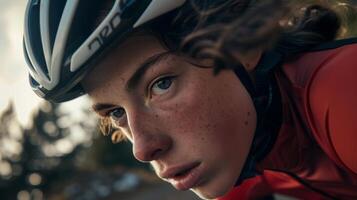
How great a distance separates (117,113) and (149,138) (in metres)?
0.26

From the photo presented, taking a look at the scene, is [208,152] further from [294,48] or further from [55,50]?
[55,50]

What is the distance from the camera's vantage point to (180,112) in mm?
2316

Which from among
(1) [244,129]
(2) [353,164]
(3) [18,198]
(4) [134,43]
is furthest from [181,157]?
(3) [18,198]

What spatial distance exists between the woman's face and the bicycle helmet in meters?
0.08

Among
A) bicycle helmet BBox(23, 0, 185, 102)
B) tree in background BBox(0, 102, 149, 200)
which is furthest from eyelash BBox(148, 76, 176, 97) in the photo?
tree in background BBox(0, 102, 149, 200)

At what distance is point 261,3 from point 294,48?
11.0 inches

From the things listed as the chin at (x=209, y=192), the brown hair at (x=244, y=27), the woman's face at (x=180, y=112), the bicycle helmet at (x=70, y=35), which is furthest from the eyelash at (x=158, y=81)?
the chin at (x=209, y=192)

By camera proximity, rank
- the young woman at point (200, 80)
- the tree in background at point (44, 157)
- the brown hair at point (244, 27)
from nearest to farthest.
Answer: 1. the brown hair at point (244, 27)
2. the young woman at point (200, 80)
3. the tree in background at point (44, 157)

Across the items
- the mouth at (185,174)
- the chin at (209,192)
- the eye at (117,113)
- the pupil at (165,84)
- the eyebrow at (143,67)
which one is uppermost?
the eyebrow at (143,67)

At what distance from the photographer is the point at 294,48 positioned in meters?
2.49

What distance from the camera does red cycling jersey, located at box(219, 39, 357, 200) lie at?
213 centimetres

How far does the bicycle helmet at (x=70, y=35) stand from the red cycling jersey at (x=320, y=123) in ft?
1.85

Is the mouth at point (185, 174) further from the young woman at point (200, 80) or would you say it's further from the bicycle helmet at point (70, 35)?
the bicycle helmet at point (70, 35)

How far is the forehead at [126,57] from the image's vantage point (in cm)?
236
